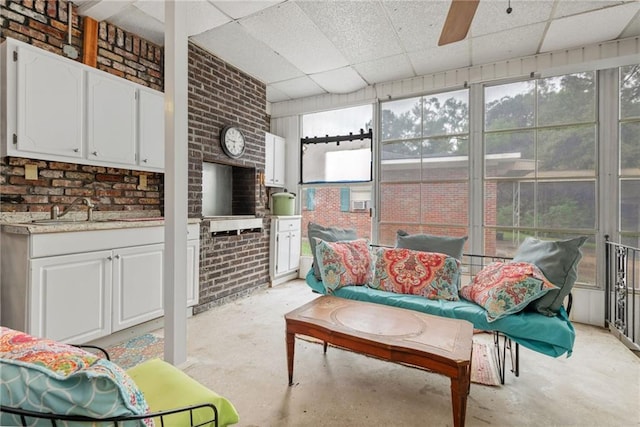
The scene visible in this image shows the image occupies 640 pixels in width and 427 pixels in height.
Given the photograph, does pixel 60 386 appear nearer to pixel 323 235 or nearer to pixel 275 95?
pixel 323 235

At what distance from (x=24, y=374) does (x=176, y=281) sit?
157 centimetres

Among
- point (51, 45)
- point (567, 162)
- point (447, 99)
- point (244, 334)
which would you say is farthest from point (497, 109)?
point (51, 45)

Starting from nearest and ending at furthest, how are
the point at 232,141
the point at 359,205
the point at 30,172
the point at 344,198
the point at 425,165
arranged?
the point at 30,172
the point at 232,141
the point at 425,165
the point at 359,205
the point at 344,198

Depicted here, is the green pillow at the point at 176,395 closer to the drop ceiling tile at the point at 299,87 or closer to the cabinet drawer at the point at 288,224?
the cabinet drawer at the point at 288,224

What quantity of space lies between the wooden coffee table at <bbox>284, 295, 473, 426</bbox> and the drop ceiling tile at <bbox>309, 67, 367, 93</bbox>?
115 inches

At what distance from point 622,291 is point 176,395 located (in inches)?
147

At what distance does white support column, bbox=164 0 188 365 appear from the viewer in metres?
2.13

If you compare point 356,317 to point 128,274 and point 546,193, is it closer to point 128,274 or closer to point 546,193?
point 128,274

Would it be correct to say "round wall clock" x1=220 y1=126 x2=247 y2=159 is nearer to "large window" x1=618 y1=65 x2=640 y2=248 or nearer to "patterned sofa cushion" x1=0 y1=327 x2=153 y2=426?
"patterned sofa cushion" x1=0 y1=327 x2=153 y2=426

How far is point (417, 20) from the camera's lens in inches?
108

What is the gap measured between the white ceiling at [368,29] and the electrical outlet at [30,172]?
1.42 metres

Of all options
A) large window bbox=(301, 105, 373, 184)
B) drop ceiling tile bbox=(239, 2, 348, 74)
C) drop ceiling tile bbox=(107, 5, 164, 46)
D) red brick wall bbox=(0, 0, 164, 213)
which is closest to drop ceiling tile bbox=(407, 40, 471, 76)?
drop ceiling tile bbox=(239, 2, 348, 74)

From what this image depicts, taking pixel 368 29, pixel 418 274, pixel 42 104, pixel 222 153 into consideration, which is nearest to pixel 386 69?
pixel 368 29

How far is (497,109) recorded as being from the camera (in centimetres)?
356
